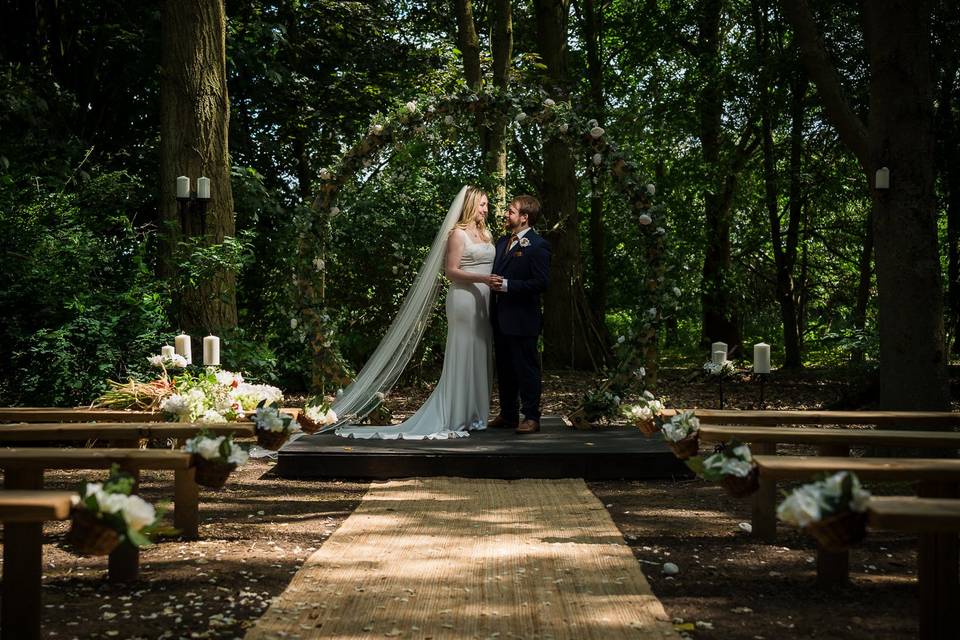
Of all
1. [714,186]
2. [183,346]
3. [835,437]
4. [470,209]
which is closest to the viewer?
[835,437]

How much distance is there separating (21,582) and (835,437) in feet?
12.6

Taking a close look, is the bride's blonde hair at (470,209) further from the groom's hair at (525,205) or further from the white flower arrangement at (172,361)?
the white flower arrangement at (172,361)

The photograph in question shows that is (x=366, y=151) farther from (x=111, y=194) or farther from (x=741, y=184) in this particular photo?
(x=741, y=184)

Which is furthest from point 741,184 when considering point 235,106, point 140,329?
point 140,329

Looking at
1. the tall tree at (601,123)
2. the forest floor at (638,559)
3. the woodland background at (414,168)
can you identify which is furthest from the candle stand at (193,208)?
the tall tree at (601,123)

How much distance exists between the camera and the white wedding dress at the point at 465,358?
28.9 ft

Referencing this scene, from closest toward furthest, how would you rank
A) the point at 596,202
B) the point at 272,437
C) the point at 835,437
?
the point at 835,437 < the point at 272,437 < the point at 596,202

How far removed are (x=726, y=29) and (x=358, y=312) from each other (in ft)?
35.1

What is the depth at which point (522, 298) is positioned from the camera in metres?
8.62

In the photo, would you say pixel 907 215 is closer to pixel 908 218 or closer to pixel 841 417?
pixel 908 218

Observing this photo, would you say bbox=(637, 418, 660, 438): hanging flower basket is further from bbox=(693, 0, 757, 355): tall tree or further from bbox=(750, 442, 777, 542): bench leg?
bbox=(693, 0, 757, 355): tall tree

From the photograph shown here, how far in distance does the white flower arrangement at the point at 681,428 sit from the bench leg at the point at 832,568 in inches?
A: 36.6

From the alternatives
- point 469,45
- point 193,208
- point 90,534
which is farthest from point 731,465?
point 469,45

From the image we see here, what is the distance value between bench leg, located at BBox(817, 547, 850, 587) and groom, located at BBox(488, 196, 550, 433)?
4.29 m
